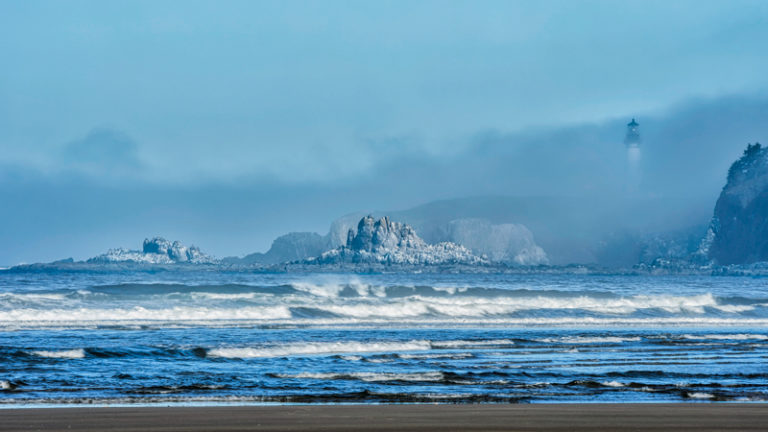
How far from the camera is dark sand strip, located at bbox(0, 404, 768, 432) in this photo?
11.1 m

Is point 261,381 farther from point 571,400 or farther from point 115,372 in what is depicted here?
point 571,400

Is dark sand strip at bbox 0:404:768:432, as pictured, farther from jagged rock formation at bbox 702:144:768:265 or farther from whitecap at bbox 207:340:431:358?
jagged rock formation at bbox 702:144:768:265

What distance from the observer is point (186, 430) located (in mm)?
10805

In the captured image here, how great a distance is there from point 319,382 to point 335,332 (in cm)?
1307

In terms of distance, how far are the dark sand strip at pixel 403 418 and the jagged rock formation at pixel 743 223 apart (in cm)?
18512

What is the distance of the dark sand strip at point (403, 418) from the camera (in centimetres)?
1114

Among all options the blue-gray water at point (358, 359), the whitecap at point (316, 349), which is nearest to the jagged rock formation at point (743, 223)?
the blue-gray water at point (358, 359)

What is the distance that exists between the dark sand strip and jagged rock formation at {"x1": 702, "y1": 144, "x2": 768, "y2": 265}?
185 metres

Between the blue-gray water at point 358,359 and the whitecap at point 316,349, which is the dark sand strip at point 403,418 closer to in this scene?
the blue-gray water at point 358,359

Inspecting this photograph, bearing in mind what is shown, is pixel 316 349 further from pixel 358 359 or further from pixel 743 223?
pixel 743 223

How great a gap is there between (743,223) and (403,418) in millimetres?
195473

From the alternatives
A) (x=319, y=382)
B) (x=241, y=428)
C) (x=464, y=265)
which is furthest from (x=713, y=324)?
(x=464, y=265)

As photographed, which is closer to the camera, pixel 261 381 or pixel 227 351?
pixel 261 381

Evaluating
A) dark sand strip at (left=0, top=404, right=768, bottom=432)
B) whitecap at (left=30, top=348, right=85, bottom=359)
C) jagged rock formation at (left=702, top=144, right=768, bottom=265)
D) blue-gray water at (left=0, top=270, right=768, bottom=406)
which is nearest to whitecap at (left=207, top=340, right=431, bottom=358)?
blue-gray water at (left=0, top=270, right=768, bottom=406)
